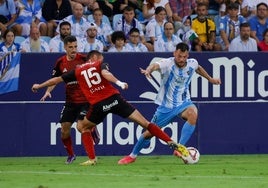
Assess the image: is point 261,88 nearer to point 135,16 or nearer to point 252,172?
point 135,16

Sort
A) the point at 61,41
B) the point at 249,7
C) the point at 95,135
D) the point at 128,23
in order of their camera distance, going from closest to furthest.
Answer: the point at 95,135 < the point at 61,41 < the point at 128,23 < the point at 249,7

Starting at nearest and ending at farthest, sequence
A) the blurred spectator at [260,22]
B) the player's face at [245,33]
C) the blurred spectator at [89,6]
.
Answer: the player's face at [245,33]
the blurred spectator at [89,6]
the blurred spectator at [260,22]

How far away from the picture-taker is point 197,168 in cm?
1741

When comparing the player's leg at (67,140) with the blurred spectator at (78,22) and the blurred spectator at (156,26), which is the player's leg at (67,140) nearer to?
the blurred spectator at (78,22)

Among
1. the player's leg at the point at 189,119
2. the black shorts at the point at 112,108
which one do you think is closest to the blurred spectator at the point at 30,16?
the player's leg at the point at 189,119

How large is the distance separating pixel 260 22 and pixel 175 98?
7009 mm

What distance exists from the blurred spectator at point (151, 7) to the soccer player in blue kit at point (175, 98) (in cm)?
623

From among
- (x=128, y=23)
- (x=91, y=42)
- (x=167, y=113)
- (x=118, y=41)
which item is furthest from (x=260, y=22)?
(x=167, y=113)

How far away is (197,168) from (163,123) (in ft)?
5.81

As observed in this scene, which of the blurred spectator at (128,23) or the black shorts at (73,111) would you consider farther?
the blurred spectator at (128,23)

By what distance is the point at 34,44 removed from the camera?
23.0m

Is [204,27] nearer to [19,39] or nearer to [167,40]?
[167,40]

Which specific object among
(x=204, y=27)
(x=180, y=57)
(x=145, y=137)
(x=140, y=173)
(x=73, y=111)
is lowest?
(x=140, y=173)

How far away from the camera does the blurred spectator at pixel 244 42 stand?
23.8 meters
